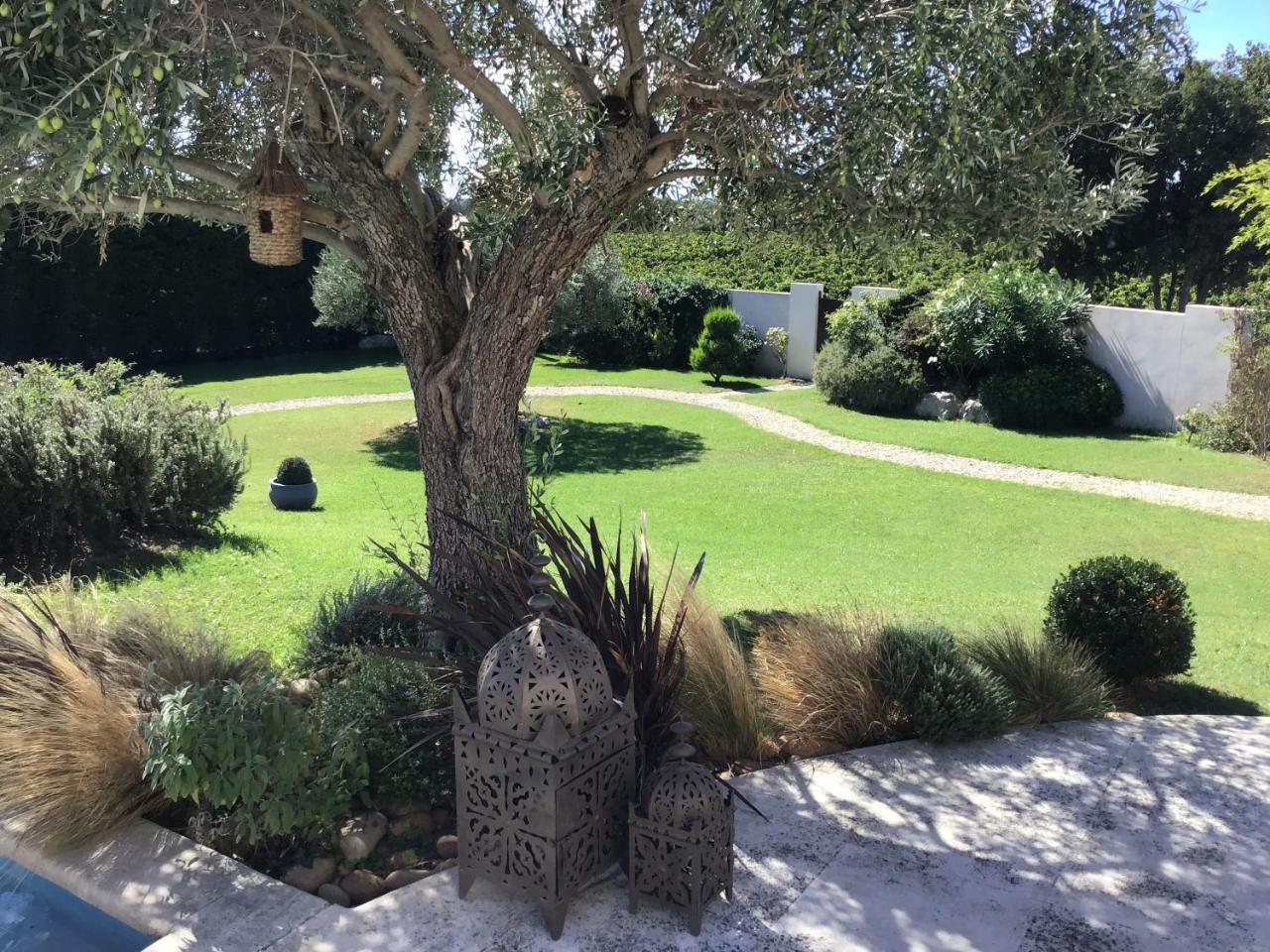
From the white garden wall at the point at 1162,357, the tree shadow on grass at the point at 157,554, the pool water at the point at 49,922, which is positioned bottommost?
the pool water at the point at 49,922

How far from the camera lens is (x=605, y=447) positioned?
1677 cm

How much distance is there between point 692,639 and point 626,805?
1.55 meters

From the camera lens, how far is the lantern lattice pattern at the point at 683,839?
141 inches

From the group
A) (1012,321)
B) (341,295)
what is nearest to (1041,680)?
(1012,321)

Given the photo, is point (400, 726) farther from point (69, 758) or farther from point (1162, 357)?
point (1162, 357)

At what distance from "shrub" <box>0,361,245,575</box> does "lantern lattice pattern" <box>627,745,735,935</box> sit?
20.5 feet

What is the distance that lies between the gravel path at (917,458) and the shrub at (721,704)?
8749 millimetres

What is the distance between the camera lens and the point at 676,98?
22.2 feet

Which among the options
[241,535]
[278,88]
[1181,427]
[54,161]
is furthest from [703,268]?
[54,161]

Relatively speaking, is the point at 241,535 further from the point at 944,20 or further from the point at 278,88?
the point at 944,20

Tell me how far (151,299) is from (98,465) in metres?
17.8

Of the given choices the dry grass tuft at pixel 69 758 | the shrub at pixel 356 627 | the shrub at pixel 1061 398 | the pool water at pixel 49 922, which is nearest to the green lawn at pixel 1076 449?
the shrub at pixel 1061 398

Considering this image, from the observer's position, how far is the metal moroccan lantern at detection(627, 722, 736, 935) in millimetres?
3572

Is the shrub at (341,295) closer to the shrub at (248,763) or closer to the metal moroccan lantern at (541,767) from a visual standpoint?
the shrub at (248,763)
